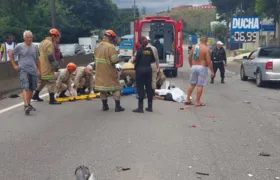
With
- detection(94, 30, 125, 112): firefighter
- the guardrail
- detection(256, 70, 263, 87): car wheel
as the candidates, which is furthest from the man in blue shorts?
detection(256, 70, 263, 87): car wheel

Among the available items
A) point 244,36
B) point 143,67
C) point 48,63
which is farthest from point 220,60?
point 244,36

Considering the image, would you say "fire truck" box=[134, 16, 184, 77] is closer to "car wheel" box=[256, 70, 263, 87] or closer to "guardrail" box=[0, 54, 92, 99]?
"car wheel" box=[256, 70, 263, 87]

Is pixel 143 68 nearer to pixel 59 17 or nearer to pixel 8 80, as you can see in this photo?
pixel 8 80

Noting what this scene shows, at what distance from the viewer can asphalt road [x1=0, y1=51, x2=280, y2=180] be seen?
20.0 feet

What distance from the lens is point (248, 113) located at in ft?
35.8

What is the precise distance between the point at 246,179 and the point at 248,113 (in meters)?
5.29

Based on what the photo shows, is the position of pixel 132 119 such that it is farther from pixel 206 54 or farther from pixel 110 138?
pixel 206 54

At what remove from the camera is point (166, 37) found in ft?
74.5

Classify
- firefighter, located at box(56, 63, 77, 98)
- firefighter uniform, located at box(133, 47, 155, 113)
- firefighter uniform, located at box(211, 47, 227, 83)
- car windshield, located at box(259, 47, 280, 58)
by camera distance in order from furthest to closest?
firefighter uniform, located at box(211, 47, 227, 83)
car windshield, located at box(259, 47, 280, 58)
firefighter, located at box(56, 63, 77, 98)
firefighter uniform, located at box(133, 47, 155, 113)

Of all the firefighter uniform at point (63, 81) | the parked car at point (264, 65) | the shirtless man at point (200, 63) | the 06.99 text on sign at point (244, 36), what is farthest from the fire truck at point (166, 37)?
the 06.99 text on sign at point (244, 36)

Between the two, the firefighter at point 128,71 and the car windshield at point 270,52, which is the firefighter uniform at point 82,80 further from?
the car windshield at point 270,52

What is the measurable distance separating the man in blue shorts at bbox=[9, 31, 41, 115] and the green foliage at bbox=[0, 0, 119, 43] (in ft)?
90.8

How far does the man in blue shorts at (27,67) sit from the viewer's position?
10.3 meters

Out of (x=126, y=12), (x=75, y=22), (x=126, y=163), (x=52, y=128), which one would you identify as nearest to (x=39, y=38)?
(x=75, y=22)
